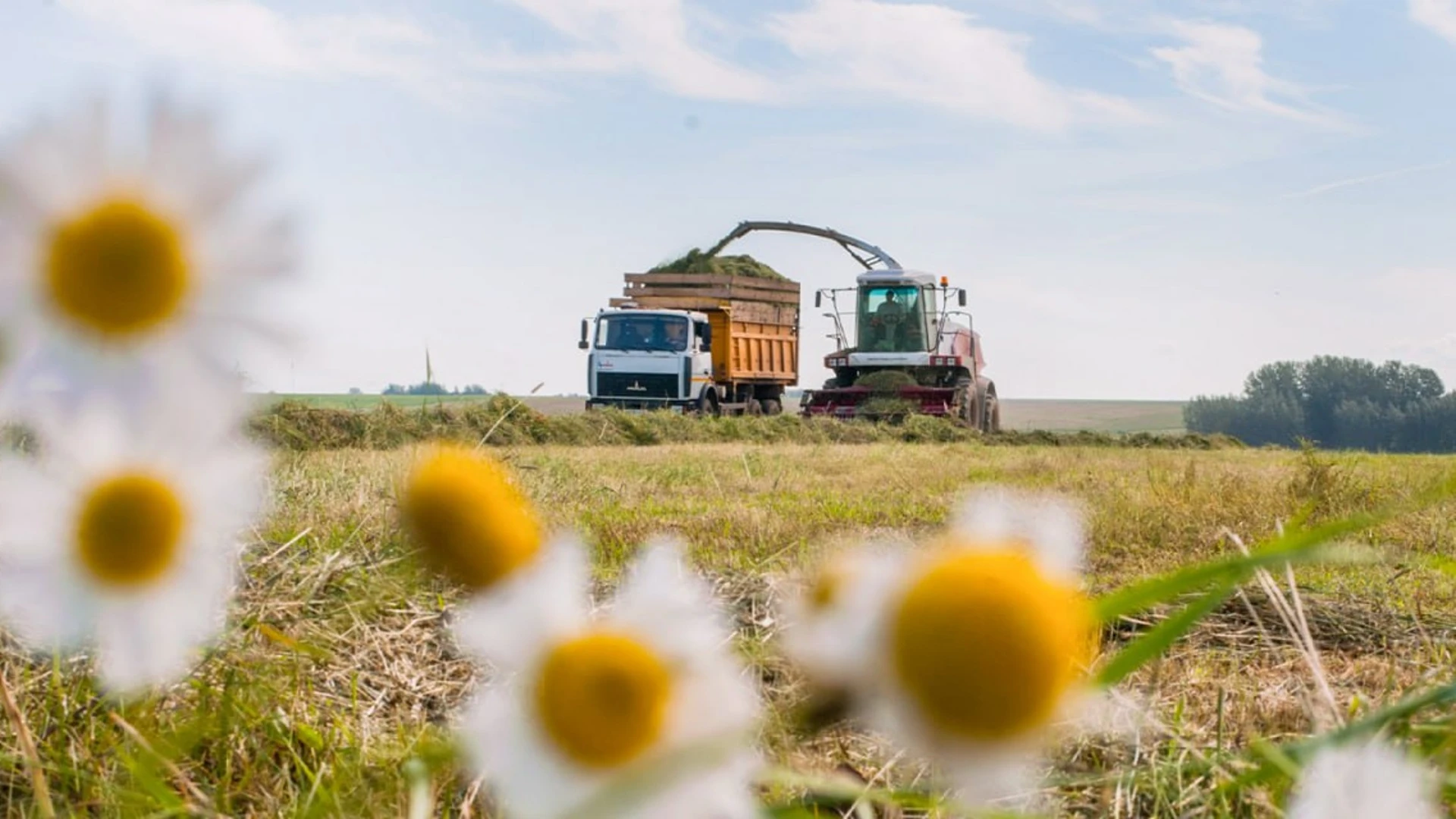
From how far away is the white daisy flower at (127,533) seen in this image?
338 millimetres

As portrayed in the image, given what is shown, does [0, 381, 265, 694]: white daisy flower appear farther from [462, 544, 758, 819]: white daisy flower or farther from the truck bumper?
the truck bumper

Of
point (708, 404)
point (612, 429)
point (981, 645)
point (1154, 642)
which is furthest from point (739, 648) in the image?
point (708, 404)

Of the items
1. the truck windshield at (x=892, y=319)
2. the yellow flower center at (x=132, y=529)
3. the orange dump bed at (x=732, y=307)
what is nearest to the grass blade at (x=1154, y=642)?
the yellow flower center at (x=132, y=529)

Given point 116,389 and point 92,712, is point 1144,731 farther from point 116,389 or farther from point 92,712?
point 116,389

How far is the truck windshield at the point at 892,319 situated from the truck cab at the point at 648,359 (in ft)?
8.93

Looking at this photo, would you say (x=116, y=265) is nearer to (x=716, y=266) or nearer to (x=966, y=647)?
(x=966, y=647)

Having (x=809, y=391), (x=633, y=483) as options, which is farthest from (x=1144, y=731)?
(x=809, y=391)

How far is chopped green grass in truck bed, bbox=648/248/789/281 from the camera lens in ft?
76.6

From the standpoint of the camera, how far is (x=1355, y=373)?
55188mm

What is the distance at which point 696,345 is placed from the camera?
798 inches

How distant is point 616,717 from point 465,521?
5 cm

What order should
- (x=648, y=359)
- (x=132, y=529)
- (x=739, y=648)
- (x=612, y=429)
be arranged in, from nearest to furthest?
(x=132, y=529) < (x=739, y=648) < (x=612, y=429) < (x=648, y=359)

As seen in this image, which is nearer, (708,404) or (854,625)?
(854,625)

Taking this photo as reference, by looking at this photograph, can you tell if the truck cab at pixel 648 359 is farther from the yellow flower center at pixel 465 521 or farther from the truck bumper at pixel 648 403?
the yellow flower center at pixel 465 521
